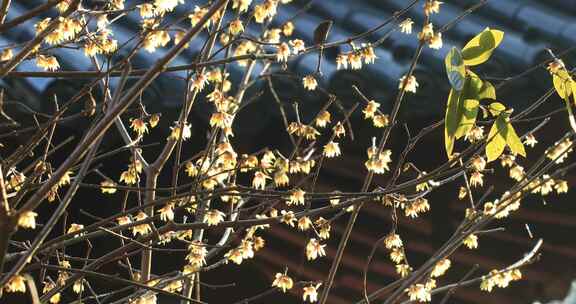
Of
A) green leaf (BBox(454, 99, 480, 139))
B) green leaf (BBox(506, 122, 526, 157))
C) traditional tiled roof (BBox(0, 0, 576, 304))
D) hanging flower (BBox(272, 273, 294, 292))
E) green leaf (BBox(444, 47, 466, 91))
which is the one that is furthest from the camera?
traditional tiled roof (BBox(0, 0, 576, 304))

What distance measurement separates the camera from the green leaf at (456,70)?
2.48 metres

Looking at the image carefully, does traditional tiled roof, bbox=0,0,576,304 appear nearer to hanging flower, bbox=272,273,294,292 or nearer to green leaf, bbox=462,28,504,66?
hanging flower, bbox=272,273,294,292

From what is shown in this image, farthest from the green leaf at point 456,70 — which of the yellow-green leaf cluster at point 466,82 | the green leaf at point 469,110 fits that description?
the green leaf at point 469,110

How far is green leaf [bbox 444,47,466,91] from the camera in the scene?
2.48 meters

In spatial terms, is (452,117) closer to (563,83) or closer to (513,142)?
(513,142)

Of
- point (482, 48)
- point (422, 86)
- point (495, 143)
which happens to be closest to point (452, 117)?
point (482, 48)

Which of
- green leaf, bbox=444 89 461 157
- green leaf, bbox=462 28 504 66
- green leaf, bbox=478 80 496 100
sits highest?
green leaf, bbox=462 28 504 66

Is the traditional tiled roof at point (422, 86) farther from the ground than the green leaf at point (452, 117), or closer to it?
farther from the ground

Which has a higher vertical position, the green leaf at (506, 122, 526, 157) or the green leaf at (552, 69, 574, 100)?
the green leaf at (552, 69, 574, 100)

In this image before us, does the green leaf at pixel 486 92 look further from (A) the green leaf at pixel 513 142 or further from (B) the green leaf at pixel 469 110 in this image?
(A) the green leaf at pixel 513 142

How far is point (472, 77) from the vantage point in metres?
2.60

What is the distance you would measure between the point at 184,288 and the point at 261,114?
1.09 m

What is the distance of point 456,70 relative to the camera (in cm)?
249

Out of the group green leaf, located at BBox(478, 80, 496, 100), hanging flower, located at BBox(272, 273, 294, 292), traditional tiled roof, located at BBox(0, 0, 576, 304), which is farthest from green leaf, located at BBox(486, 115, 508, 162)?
traditional tiled roof, located at BBox(0, 0, 576, 304)
